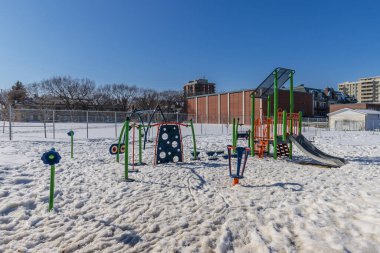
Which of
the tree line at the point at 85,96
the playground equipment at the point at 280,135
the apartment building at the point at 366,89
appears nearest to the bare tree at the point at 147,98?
the tree line at the point at 85,96

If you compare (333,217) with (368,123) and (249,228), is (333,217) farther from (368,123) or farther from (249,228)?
(368,123)

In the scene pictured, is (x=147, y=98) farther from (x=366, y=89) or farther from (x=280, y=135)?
(x=366, y=89)

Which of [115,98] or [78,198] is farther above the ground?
[115,98]

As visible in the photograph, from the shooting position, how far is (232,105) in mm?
56125

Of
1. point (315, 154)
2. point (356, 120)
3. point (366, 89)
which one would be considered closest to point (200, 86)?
point (356, 120)

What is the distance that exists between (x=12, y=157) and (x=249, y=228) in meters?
8.53

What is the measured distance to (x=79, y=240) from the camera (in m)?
3.52

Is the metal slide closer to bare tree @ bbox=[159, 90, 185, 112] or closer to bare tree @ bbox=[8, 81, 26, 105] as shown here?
bare tree @ bbox=[159, 90, 185, 112]

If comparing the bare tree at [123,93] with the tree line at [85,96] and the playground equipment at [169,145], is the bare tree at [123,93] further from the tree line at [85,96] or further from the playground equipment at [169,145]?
the playground equipment at [169,145]

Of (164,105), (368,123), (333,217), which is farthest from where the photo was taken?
(164,105)

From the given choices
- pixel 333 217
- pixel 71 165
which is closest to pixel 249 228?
pixel 333 217

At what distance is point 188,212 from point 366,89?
17753 centimetres

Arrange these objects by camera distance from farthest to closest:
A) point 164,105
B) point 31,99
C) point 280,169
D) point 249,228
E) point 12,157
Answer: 1. point 164,105
2. point 31,99
3. point 12,157
4. point 280,169
5. point 249,228

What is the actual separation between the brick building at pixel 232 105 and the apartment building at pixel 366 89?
104m
